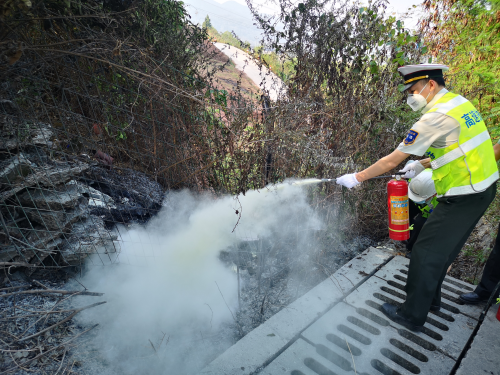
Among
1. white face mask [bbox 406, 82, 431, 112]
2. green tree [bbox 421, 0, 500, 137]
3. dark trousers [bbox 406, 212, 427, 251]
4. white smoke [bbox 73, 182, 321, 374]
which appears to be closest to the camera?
white smoke [bbox 73, 182, 321, 374]

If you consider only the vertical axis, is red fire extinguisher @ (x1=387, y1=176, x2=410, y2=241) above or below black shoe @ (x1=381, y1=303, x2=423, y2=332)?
above

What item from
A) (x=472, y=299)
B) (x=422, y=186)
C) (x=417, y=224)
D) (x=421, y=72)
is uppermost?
(x=421, y=72)

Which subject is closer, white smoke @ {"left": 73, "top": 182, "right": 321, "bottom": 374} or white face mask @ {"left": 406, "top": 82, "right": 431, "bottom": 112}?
white smoke @ {"left": 73, "top": 182, "right": 321, "bottom": 374}

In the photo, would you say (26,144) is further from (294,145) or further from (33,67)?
(294,145)

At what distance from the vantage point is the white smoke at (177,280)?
2268mm

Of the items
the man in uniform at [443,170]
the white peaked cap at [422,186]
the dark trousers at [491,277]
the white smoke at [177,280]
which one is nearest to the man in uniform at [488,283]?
the dark trousers at [491,277]

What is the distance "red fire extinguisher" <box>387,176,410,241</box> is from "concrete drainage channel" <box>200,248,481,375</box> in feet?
1.98

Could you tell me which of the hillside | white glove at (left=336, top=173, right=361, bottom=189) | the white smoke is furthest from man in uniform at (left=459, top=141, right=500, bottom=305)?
the hillside

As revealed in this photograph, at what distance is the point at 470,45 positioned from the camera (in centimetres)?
455

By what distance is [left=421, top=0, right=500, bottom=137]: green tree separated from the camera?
3945mm

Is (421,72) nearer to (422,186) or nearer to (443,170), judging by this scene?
(443,170)

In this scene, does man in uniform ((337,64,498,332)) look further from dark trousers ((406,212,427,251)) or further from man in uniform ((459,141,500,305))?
dark trousers ((406,212,427,251))

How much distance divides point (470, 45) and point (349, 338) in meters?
5.10

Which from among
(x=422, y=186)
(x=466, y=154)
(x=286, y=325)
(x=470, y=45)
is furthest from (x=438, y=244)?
(x=470, y=45)
